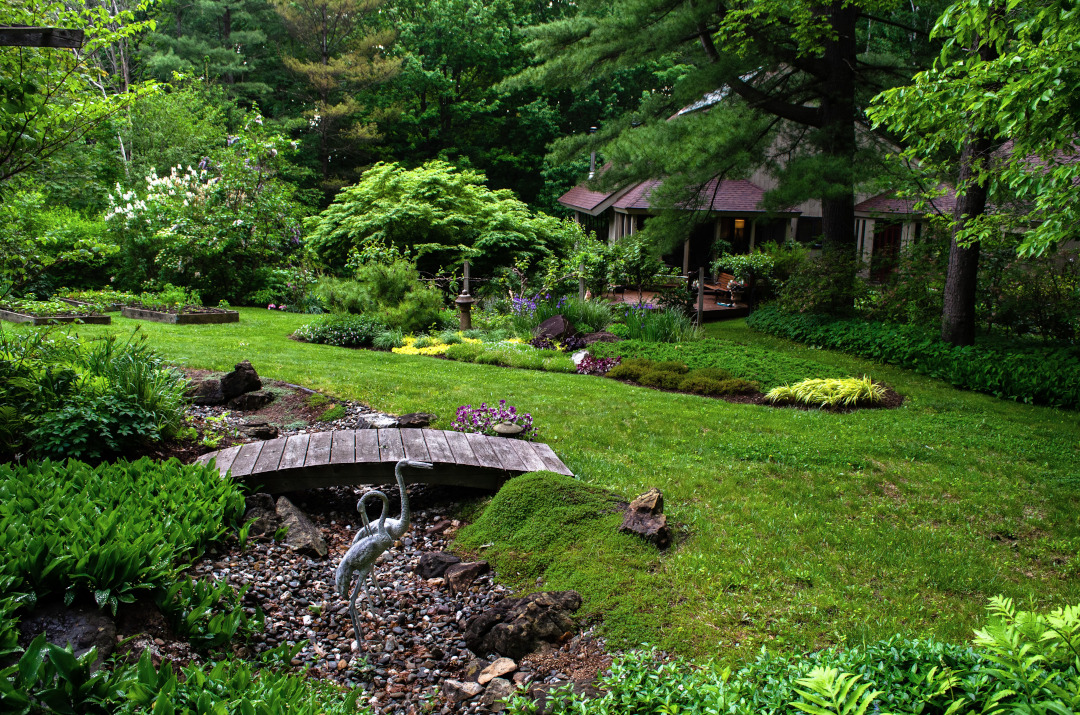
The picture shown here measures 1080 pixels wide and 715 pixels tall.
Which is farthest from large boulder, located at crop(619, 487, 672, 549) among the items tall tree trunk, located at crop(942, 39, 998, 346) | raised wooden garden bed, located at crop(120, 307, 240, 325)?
raised wooden garden bed, located at crop(120, 307, 240, 325)

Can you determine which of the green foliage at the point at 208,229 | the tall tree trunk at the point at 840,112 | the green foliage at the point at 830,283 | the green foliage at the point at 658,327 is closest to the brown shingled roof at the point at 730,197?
the tall tree trunk at the point at 840,112

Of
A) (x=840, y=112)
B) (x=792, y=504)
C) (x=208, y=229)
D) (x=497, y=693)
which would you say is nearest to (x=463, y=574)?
(x=497, y=693)

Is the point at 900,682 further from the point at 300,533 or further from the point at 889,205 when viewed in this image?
the point at 889,205

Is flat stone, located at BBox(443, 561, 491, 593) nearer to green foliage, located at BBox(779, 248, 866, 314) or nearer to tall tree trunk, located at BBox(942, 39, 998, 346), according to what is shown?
tall tree trunk, located at BBox(942, 39, 998, 346)

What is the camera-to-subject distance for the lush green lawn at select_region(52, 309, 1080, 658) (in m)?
3.68

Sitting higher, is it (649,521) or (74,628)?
(74,628)

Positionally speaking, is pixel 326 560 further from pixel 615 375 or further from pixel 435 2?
pixel 435 2

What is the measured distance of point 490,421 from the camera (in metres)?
6.41

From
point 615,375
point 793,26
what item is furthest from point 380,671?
point 793,26

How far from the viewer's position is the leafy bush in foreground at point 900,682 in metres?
2.05

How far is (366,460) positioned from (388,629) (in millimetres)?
1521

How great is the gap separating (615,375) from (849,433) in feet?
11.8

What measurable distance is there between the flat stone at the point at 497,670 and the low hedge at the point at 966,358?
8.22 metres

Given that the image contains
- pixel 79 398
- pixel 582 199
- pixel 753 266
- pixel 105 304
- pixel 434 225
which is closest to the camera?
pixel 79 398
